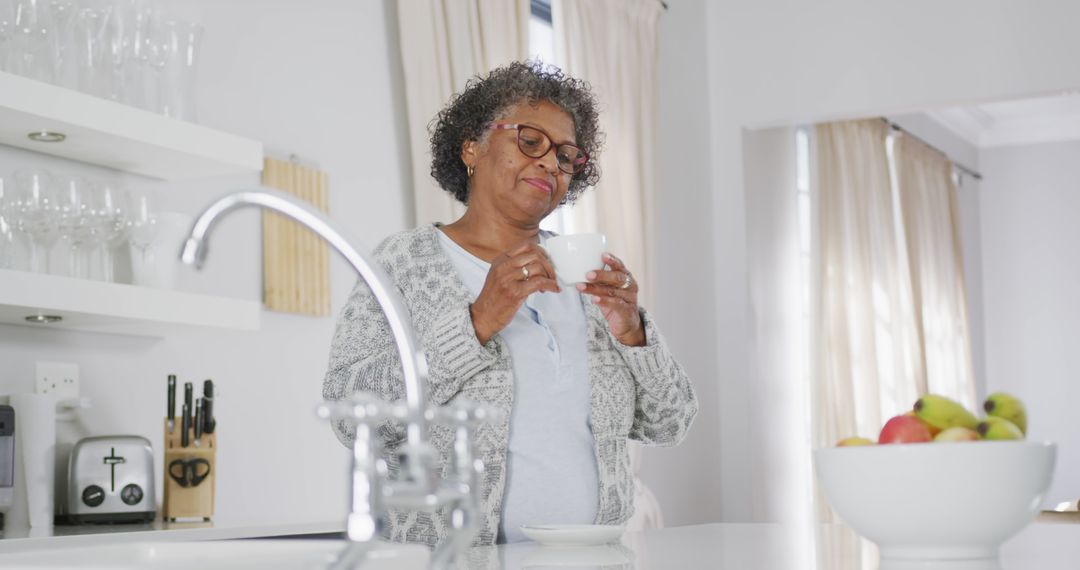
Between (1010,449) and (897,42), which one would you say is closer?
(1010,449)

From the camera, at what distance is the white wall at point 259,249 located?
274 centimetres

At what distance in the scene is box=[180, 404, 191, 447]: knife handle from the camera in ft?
8.70

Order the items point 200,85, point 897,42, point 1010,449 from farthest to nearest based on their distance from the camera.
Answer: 1. point 897,42
2. point 200,85
3. point 1010,449

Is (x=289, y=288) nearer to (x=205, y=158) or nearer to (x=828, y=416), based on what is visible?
(x=205, y=158)

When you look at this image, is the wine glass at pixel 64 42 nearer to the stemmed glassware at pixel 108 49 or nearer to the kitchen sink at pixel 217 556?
the stemmed glassware at pixel 108 49

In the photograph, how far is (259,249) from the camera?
3199mm

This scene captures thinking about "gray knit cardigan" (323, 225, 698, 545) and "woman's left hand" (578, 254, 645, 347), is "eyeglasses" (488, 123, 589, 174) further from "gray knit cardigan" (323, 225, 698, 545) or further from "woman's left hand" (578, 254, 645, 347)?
"woman's left hand" (578, 254, 645, 347)

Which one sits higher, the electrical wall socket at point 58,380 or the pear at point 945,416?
the electrical wall socket at point 58,380

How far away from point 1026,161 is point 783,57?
3924 millimetres

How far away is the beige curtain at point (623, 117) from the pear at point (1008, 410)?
125 inches

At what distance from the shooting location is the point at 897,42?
5.23 m

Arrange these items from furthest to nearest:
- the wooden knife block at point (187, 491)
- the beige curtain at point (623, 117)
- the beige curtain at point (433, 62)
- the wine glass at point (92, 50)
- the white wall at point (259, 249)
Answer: the beige curtain at point (623, 117), the beige curtain at point (433, 62), the white wall at point (259, 249), the wooden knife block at point (187, 491), the wine glass at point (92, 50)

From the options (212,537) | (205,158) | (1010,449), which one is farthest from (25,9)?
(1010,449)

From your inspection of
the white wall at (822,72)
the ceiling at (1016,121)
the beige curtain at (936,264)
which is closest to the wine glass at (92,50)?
the white wall at (822,72)
